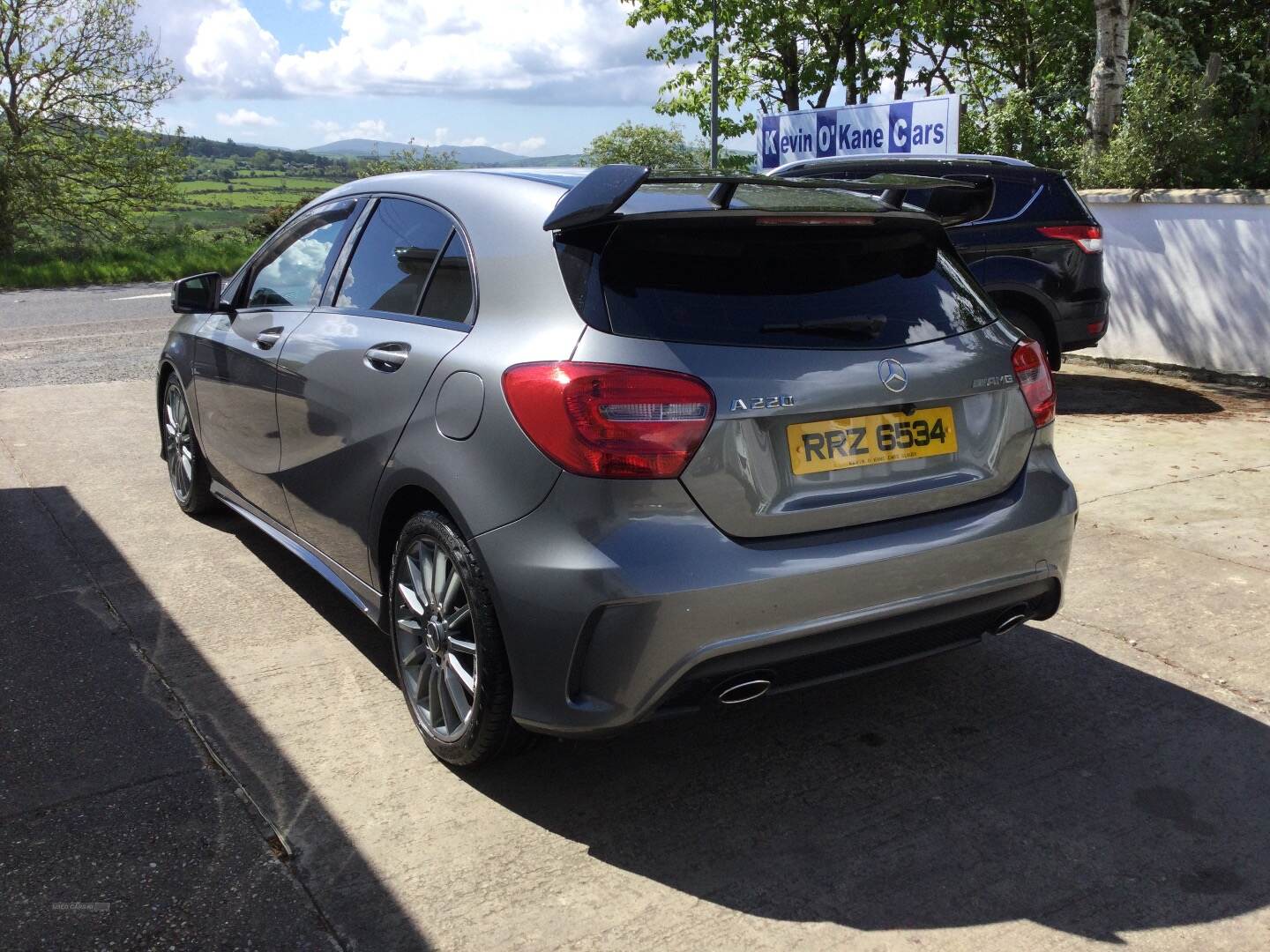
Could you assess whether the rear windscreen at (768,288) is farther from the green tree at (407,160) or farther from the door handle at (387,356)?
the green tree at (407,160)

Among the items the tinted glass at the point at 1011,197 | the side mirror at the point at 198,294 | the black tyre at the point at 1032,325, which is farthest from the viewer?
the black tyre at the point at 1032,325

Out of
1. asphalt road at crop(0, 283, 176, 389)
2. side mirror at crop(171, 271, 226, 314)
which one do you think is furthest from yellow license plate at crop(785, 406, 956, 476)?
asphalt road at crop(0, 283, 176, 389)

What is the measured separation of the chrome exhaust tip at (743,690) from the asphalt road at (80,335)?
30.1ft

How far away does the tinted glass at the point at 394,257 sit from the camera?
3.67m

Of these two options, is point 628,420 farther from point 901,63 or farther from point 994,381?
point 901,63

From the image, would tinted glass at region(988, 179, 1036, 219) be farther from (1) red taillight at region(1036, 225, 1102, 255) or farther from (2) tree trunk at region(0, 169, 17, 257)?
(2) tree trunk at region(0, 169, 17, 257)

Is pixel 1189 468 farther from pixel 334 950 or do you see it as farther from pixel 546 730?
pixel 334 950

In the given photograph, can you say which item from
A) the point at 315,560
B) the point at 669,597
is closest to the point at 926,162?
the point at 315,560

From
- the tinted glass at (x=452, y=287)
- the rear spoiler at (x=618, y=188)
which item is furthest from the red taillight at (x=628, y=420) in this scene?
the tinted glass at (x=452, y=287)

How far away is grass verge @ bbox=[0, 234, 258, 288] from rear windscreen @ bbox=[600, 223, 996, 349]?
69.8 ft

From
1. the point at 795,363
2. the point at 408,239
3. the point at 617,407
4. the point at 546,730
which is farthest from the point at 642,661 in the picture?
the point at 408,239

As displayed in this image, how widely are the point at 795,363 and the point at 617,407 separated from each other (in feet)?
1.57

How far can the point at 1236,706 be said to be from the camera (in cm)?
375

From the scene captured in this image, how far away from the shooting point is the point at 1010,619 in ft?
11.0
